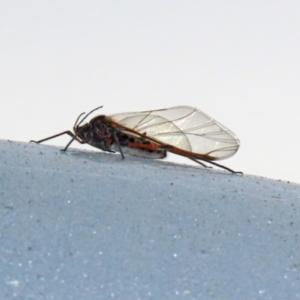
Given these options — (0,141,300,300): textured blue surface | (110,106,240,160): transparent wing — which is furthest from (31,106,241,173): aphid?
(0,141,300,300): textured blue surface

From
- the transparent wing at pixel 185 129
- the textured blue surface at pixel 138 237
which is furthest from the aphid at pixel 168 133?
the textured blue surface at pixel 138 237

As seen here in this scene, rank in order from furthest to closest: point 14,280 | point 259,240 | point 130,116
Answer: point 130,116
point 259,240
point 14,280

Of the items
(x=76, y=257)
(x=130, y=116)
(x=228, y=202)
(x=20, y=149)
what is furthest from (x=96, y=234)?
(x=130, y=116)

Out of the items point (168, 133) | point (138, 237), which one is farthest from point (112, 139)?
point (138, 237)

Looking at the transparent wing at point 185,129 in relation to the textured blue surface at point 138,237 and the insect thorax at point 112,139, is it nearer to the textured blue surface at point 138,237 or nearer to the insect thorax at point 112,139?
the insect thorax at point 112,139

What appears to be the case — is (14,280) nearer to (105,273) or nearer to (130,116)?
(105,273)

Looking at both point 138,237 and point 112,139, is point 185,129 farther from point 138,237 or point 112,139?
point 138,237
